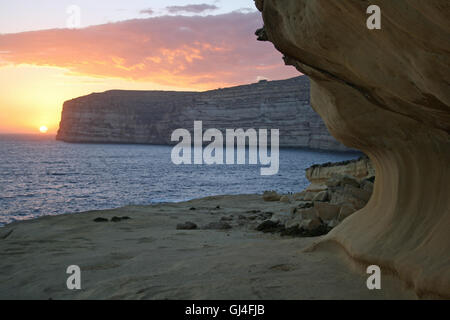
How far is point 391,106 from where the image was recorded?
4105mm

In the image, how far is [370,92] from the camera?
4137 mm

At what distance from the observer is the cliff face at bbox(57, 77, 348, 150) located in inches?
4021

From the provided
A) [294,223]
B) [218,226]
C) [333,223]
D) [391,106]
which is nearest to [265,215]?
[218,226]

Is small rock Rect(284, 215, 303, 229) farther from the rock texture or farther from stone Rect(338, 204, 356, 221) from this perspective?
the rock texture

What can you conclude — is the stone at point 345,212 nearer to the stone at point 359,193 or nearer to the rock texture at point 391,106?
the stone at point 359,193

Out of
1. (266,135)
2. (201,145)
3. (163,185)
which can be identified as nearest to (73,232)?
(163,185)

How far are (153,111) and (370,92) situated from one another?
125 metres

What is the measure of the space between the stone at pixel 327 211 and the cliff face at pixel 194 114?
87.6 meters

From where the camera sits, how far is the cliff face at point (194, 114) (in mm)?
102125

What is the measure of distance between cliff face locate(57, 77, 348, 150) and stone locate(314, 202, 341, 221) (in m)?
87.6

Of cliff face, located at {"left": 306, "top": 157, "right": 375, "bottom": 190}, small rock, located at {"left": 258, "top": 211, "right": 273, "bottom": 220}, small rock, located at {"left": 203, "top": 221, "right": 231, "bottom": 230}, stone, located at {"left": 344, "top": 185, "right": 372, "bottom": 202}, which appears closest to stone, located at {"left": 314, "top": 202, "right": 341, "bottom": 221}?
stone, located at {"left": 344, "top": 185, "right": 372, "bottom": 202}

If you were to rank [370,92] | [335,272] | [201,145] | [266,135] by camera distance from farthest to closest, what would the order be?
[201,145] < [266,135] < [335,272] < [370,92]

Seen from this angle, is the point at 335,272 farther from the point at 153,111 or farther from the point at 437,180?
the point at 153,111

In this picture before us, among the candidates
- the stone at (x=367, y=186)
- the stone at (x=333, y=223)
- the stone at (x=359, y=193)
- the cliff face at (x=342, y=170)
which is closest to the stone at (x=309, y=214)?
the stone at (x=333, y=223)
